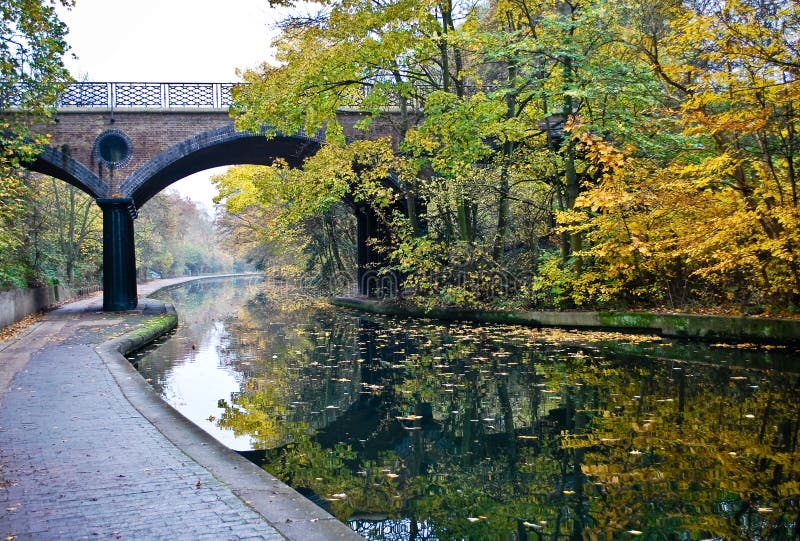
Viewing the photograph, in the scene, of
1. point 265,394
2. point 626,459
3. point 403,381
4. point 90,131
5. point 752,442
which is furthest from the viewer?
point 90,131

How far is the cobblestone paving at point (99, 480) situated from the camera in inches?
140

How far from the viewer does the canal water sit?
4.17 metres

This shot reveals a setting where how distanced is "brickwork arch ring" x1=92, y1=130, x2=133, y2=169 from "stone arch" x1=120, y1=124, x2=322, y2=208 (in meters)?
0.60

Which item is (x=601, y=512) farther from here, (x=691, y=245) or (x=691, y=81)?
(x=691, y=81)

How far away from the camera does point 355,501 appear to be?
4.55 m

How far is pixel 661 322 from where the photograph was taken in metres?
13.4

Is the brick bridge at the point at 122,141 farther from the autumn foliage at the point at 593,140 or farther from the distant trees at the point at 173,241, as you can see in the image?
the distant trees at the point at 173,241

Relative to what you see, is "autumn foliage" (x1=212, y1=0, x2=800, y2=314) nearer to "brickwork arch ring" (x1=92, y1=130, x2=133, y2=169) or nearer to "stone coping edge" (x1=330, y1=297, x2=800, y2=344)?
"stone coping edge" (x1=330, y1=297, x2=800, y2=344)

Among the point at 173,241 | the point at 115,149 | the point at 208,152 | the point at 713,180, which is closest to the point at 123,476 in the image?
the point at 713,180

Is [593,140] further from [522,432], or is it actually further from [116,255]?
[116,255]

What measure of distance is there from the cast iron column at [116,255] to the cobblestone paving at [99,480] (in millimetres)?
15785

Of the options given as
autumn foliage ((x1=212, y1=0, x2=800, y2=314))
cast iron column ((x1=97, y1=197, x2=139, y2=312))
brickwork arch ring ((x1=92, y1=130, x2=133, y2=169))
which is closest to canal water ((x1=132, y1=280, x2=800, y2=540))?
autumn foliage ((x1=212, y1=0, x2=800, y2=314))

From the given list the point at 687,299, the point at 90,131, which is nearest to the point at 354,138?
the point at 90,131

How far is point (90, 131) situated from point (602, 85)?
17.0m
